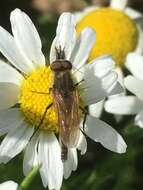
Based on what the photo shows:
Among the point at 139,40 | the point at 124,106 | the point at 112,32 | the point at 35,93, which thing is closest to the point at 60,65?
the point at 35,93

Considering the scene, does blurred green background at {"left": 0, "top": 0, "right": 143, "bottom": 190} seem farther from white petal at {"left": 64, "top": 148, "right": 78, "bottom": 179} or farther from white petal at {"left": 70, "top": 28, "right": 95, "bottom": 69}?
white petal at {"left": 70, "top": 28, "right": 95, "bottom": 69}

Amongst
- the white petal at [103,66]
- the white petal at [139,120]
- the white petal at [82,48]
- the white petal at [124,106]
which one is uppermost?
the white petal at [82,48]

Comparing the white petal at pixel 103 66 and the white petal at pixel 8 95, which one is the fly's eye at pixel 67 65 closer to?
the white petal at pixel 103 66

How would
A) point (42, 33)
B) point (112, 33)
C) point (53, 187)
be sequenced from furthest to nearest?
point (42, 33)
point (112, 33)
point (53, 187)

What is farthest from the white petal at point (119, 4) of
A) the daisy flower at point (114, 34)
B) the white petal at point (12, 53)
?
the white petal at point (12, 53)

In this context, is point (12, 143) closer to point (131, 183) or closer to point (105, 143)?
point (105, 143)

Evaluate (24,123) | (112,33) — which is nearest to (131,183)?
(112,33)

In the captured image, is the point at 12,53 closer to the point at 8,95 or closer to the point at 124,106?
Answer: the point at 8,95
